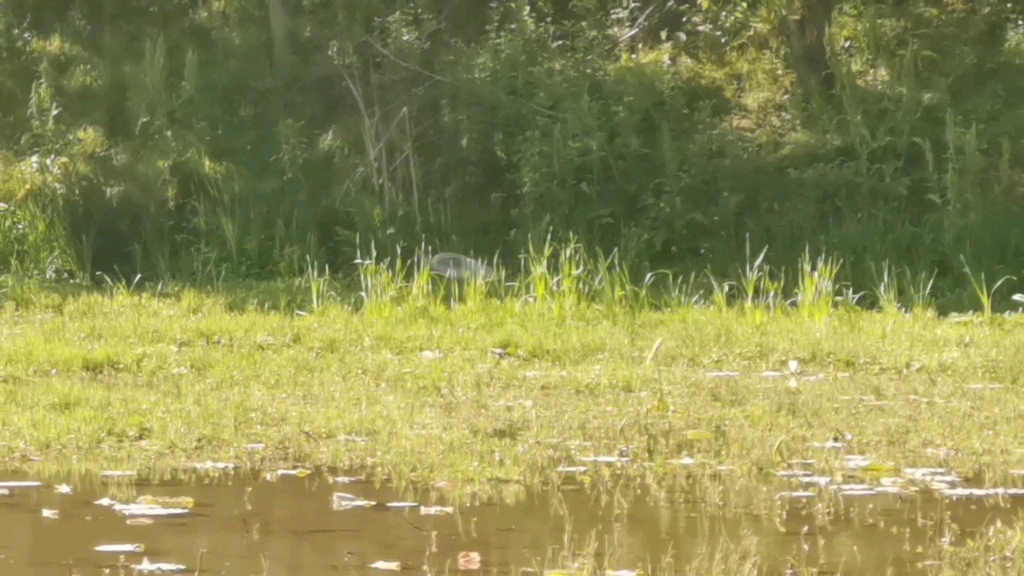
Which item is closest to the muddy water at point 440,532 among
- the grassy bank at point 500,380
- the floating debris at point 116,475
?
the floating debris at point 116,475

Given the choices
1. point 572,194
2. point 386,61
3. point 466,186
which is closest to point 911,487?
point 572,194

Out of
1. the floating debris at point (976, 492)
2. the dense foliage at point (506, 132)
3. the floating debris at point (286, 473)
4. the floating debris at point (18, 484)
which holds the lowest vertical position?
the floating debris at point (18, 484)

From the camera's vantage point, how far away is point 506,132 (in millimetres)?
15625

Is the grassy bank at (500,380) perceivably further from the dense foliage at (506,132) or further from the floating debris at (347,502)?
the dense foliage at (506,132)

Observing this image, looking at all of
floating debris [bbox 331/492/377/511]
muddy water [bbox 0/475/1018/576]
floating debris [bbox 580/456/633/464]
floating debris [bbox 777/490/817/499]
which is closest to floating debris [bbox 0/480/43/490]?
muddy water [bbox 0/475/1018/576]

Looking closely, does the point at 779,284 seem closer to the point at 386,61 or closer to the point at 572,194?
the point at 572,194

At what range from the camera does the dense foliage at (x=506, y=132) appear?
1457 cm

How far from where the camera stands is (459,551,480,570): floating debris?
5219 mm

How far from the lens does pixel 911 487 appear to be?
6.44m

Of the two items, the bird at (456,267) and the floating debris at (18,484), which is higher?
the bird at (456,267)

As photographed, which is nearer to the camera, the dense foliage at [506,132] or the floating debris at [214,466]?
the floating debris at [214,466]

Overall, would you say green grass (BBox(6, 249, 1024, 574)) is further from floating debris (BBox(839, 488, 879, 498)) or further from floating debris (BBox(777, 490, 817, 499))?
floating debris (BBox(839, 488, 879, 498))

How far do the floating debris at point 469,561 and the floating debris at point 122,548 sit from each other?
3.41ft

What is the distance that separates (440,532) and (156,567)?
3.38 ft
